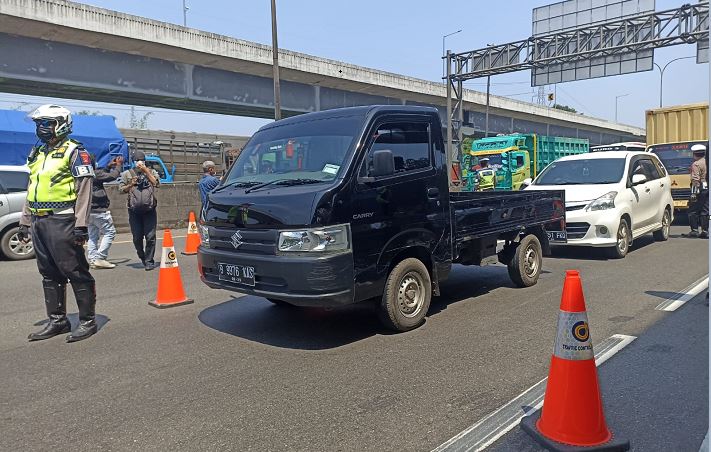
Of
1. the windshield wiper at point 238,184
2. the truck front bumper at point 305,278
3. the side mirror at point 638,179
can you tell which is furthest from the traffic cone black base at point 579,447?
the side mirror at point 638,179

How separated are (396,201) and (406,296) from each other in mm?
910

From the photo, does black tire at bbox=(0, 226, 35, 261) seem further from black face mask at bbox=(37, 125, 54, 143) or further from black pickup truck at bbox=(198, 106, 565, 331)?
black pickup truck at bbox=(198, 106, 565, 331)

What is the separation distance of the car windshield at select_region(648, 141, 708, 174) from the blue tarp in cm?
1811

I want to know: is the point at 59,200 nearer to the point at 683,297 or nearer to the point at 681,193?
the point at 683,297

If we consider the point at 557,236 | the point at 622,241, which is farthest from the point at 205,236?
the point at 622,241

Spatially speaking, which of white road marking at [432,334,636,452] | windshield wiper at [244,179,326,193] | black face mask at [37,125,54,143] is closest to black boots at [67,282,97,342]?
black face mask at [37,125,54,143]

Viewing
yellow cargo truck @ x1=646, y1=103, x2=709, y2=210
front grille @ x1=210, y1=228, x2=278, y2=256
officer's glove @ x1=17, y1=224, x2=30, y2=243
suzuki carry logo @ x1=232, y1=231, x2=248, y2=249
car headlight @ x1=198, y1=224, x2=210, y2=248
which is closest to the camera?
front grille @ x1=210, y1=228, x2=278, y2=256

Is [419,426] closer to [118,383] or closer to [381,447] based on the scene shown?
[381,447]

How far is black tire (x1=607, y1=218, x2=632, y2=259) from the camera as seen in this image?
927cm

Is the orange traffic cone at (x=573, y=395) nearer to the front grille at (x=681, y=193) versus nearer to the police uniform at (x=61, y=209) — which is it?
the police uniform at (x=61, y=209)

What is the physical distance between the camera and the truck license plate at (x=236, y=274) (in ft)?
15.8

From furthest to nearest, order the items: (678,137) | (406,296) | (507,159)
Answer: (507,159)
(678,137)
(406,296)

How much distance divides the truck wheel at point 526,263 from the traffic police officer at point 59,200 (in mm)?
4909

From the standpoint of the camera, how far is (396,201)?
5.09 metres
